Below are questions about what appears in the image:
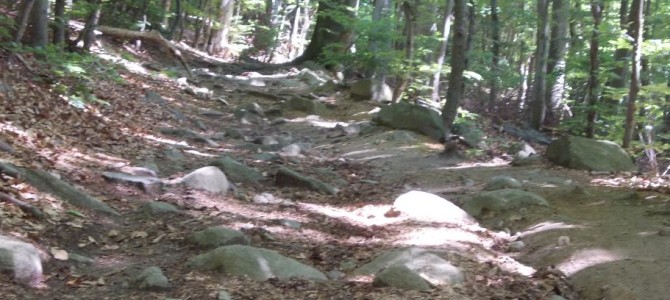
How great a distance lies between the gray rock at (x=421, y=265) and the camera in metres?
4.45

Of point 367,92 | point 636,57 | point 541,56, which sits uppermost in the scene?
point 541,56

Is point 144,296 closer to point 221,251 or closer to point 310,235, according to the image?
point 221,251

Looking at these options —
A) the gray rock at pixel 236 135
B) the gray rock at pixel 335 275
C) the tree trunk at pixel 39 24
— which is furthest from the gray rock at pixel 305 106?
the gray rock at pixel 335 275

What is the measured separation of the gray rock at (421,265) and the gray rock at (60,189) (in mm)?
2502

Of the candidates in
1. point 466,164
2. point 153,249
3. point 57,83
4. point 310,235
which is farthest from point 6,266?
point 466,164

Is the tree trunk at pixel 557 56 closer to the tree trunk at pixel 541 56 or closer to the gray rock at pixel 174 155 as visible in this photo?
the tree trunk at pixel 541 56

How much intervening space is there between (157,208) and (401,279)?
2.73m

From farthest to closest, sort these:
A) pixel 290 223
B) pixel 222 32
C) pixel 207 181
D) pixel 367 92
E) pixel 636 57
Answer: pixel 222 32 → pixel 367 92 → pixel 636 57 → pixel 207 181 → pixel 290 223

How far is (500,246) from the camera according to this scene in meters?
5.75

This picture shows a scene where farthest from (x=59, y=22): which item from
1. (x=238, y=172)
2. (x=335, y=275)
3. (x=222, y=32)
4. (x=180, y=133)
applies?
(x=222, y=32)

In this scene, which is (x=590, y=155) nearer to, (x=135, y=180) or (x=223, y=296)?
(x=135, y=180)

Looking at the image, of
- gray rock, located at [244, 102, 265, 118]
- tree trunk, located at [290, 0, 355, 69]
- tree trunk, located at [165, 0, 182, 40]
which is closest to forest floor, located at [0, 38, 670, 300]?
gray rock, located at [244, 102, 265, 118]

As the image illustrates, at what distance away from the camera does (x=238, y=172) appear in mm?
7945

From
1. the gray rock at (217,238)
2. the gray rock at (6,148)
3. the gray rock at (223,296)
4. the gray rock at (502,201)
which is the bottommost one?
the gray rock at (223,296)
